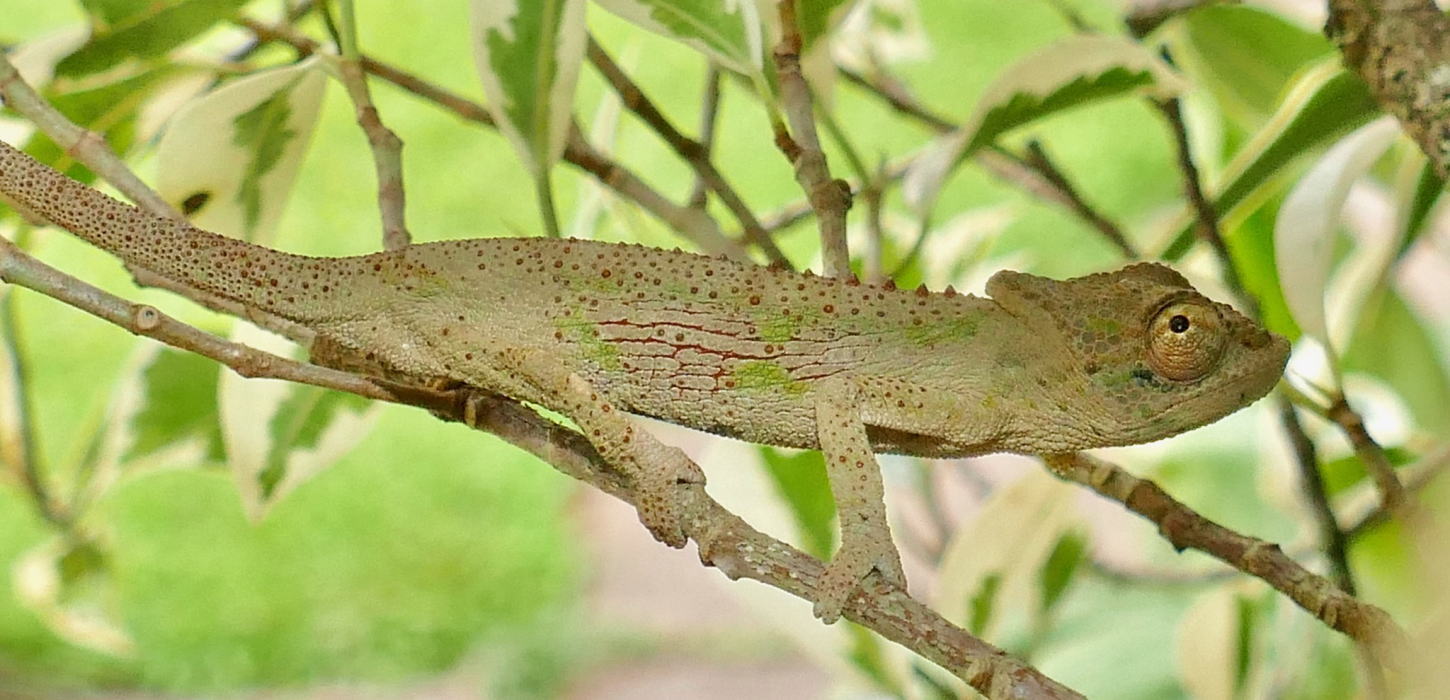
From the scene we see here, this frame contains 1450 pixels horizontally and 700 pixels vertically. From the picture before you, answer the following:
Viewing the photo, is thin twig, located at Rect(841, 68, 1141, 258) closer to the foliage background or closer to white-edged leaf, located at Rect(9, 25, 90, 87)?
the foliage background

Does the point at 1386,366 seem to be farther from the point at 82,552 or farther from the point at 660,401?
the point at 82,552

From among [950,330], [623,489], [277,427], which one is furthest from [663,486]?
[277,427]

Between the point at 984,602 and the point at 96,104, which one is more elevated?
the point at 96,104

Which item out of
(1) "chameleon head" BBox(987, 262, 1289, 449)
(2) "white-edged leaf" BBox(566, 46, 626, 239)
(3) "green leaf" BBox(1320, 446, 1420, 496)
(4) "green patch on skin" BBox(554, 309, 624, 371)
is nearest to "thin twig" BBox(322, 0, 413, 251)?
(4) "green patch on skin" BBox(554, 309, 624, 371)

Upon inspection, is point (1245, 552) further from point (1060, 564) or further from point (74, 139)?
point (74, 139)

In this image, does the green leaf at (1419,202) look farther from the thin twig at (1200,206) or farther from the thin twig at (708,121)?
the thin twig at (708,121)

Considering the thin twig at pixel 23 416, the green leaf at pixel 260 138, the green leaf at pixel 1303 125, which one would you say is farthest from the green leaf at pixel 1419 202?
the thin twig at pixel 23 416

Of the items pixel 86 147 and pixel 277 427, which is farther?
pixel 277 427
